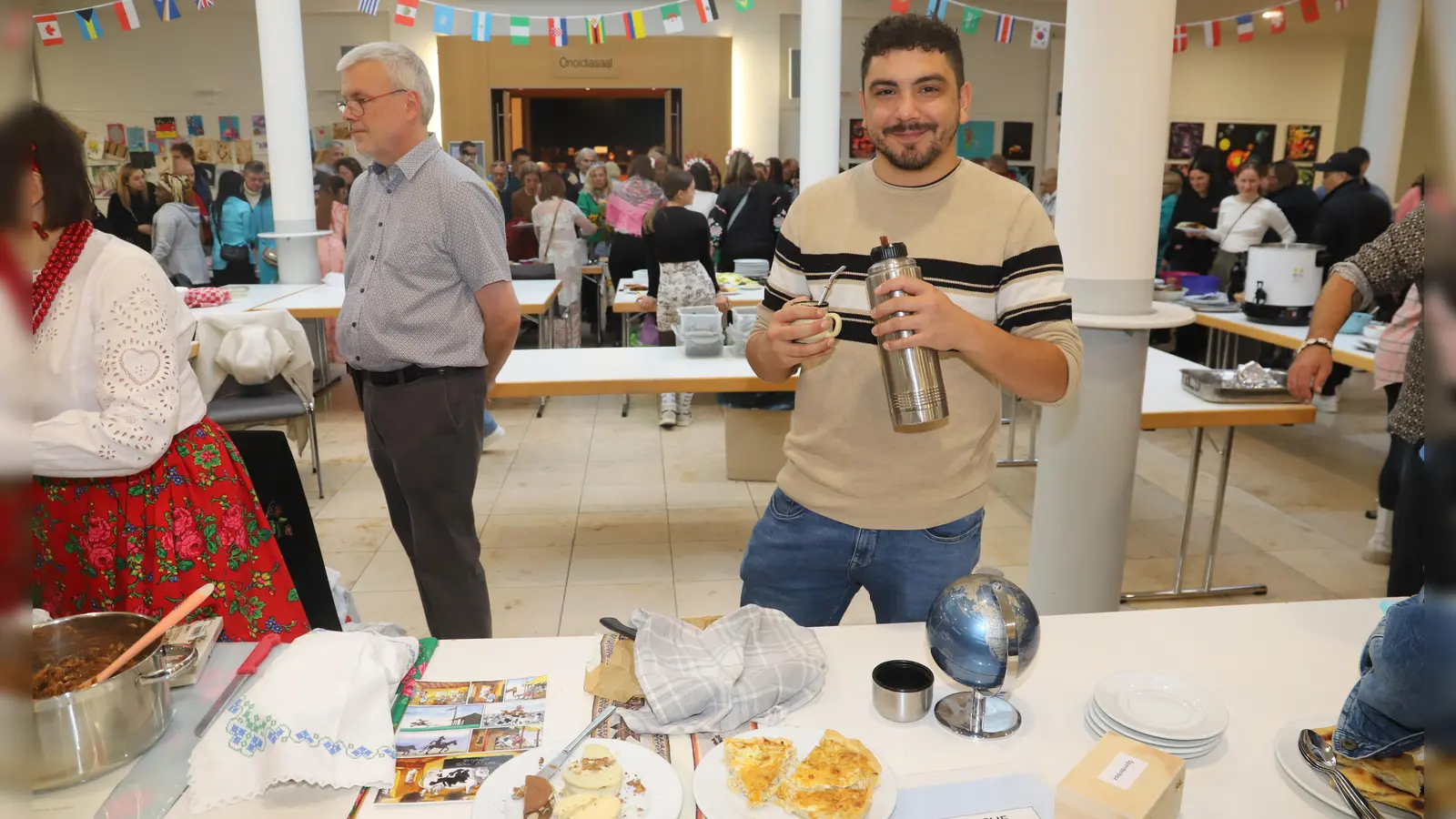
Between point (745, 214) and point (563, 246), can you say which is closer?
point (745, 214)

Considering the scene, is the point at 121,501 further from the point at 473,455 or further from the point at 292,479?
the point at 473,455

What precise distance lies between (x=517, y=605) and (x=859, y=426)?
2081 mm

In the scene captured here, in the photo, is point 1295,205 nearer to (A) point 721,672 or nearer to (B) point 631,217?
(B) point 631,217

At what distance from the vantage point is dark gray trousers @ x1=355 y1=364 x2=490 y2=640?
7.89ft

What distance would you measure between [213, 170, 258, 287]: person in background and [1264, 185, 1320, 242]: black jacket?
6880mm

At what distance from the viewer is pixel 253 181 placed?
22.2 ft

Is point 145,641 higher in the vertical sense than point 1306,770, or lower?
higher

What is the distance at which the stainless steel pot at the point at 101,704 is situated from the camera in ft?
3.33

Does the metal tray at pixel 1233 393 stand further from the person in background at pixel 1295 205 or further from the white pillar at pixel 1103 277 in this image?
the person in background at pixel 1295 205

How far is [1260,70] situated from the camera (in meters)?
12.0

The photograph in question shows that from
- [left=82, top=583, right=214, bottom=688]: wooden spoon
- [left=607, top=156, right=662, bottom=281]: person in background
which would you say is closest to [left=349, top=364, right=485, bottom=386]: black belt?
[left=82, top=583, right=214, bottom=688]: wooden spoon

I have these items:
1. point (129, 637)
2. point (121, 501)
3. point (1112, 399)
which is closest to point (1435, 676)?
point (129, 637)

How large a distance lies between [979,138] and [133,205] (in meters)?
9.27

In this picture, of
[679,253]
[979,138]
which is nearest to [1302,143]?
[979,138]
